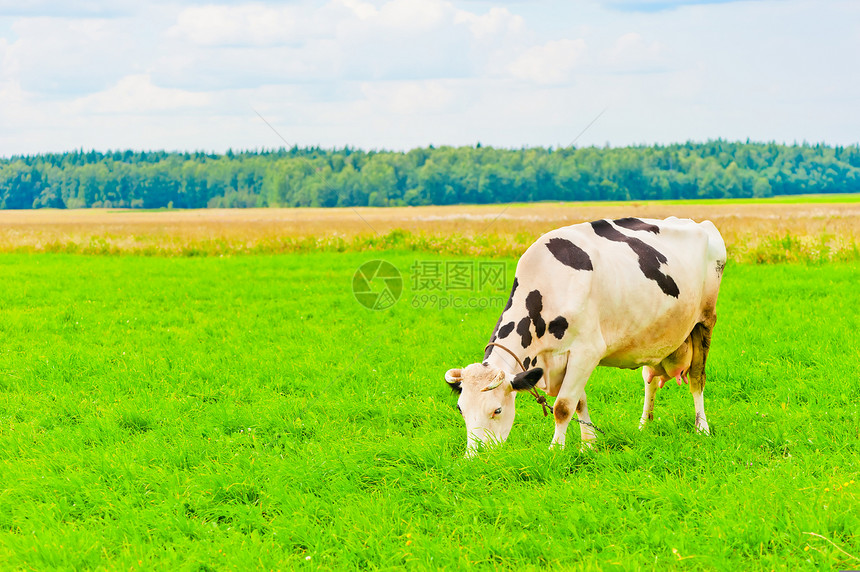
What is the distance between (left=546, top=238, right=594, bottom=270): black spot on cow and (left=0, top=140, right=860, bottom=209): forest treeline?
44.8ft

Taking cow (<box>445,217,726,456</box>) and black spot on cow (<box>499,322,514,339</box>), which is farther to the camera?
black spot on cow (<box>499,322,514,339</box>)

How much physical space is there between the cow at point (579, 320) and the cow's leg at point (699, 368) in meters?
0.02

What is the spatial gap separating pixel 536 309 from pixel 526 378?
791 mm

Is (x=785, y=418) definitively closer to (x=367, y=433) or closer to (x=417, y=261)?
(x=367, y=433)

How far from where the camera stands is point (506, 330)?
19.3ft

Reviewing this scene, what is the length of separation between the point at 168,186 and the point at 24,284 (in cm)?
8533

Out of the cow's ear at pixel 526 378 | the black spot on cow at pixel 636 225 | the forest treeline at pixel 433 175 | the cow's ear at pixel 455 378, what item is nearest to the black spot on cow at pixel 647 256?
the black spot on cow at pixel 636 225

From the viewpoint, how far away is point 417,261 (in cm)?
2162

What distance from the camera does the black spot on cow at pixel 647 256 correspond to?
252 inches

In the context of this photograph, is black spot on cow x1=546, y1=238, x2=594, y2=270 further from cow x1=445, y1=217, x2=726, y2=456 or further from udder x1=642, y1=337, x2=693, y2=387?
udder x1=642, y1=337, x2=693, y2=387

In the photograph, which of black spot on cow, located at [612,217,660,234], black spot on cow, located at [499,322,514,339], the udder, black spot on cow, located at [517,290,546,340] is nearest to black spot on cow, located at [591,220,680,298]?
black spot on cow, located at [612,217,660,234]

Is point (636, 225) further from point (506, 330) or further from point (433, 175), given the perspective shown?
point (433, 175)

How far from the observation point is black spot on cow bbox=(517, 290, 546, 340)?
582 cm

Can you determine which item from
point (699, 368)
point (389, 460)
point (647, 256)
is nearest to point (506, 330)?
point (389, 460)
